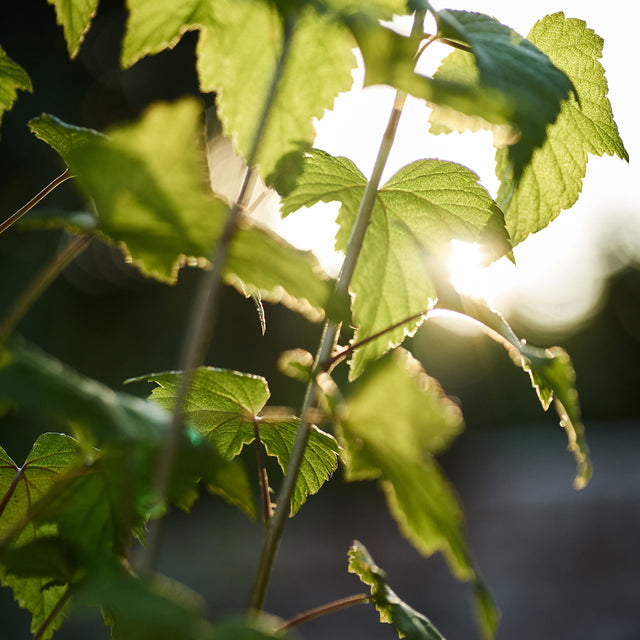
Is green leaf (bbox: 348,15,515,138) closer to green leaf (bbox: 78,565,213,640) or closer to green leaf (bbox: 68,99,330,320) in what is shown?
green leaf (bbox: 68,99,330,320)

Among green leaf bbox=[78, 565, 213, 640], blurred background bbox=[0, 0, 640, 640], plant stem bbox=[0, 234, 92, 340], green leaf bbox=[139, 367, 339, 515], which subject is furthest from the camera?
blurred background bbox=[0, 0, 640, 640]

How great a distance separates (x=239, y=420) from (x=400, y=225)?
12.6 inches

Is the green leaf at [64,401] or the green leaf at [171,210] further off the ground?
the green leaf at [171,210]

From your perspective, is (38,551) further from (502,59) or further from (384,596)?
(502,59)

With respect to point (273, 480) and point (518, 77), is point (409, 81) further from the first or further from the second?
point (273, 480)

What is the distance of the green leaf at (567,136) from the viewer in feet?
2.70

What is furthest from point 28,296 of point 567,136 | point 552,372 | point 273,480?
point 273,480

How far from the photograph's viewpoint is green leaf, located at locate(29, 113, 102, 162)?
0.72 meters

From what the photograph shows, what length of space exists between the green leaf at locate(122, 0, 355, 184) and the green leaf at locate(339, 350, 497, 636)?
212 millimetres

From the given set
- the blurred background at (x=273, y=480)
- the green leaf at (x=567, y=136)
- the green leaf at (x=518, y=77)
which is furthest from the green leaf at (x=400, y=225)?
the blurred background at (x=273, y=480)

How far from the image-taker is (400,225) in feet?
2.84

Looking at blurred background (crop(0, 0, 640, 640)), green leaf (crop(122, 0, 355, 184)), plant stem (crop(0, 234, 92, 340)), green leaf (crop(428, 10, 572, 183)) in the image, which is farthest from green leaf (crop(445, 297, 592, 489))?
blurred background (crop(0, 0, 640, 640))

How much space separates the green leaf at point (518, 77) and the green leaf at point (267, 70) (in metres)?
0.10

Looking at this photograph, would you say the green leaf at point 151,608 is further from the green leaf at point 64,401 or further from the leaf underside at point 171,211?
the leaf underside at point 171,211
